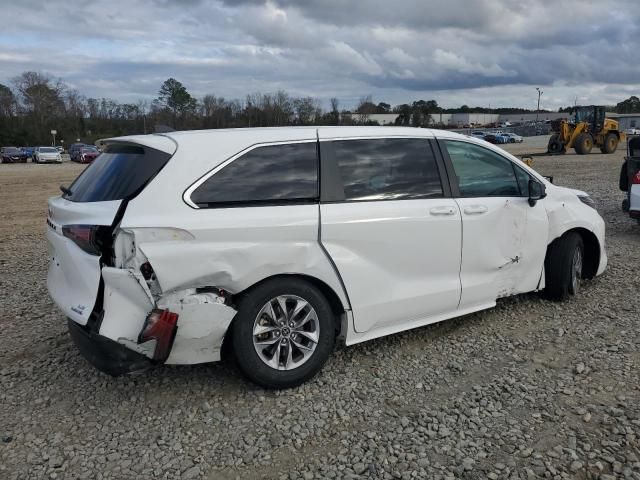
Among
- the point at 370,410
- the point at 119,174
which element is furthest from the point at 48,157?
the point at 370,410

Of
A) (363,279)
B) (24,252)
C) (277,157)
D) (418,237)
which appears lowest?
(24,252)

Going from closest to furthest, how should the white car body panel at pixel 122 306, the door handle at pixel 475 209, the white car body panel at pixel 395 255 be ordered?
the white car body panel at pixel 122 306, the white car body panel at pixel 395 255, the door handle at pixel 475 209

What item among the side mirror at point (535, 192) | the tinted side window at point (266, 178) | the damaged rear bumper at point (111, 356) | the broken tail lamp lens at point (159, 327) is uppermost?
the tinted side window at point (266, 178)

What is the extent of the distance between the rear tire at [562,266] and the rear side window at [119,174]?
3587 mm

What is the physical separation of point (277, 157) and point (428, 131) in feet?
4.63

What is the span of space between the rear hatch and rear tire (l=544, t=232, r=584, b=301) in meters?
3.56

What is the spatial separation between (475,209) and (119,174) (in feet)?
8.72

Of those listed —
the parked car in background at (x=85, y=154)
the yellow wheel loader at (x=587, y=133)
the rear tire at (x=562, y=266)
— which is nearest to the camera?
the rear tire at (x=562, y=266)

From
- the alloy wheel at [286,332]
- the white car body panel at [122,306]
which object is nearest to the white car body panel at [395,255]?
the alloy wheel at [286,332]

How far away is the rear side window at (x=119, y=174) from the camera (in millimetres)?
3422

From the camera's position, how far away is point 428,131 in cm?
445

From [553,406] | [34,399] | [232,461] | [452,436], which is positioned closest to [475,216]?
[553,406]

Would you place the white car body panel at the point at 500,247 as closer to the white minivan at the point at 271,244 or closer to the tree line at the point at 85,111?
the white minivan at the point at 271,244

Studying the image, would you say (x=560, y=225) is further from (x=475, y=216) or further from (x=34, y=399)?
(x=34, y=399)
